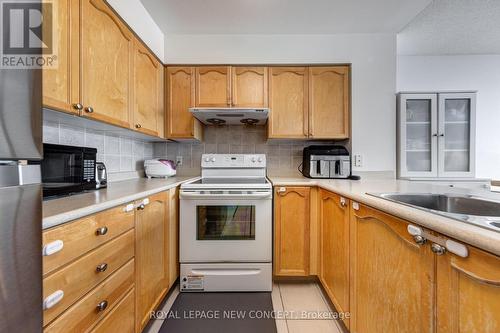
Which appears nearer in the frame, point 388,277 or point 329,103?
point 388,277

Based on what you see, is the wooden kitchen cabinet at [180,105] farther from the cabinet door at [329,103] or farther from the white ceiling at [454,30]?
the white ceiling at [454,30]

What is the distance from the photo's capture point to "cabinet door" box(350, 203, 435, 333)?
68 cm

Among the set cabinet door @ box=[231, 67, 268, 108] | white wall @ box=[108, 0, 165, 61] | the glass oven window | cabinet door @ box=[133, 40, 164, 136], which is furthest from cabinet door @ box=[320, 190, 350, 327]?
white wall @ box=[108, 0, 165, 61]

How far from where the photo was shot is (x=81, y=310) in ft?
2.57

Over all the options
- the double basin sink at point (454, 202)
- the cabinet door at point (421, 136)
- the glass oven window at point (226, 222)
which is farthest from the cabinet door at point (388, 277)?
the cabinet door at point (421, 136)

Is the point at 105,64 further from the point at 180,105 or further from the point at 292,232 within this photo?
the point at 292,232

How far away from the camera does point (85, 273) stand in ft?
2.62

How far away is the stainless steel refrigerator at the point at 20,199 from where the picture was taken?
428mm

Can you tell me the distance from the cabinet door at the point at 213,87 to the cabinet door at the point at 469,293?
1.99 meters

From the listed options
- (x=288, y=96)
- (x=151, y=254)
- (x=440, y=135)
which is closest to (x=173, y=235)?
(x=151, y=254)

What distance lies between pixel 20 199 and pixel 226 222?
139 centimetres

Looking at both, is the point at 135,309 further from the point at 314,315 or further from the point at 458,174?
the point at 458,174

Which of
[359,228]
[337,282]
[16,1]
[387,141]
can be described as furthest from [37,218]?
[387,141]

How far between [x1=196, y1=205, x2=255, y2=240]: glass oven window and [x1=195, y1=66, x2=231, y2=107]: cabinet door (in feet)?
3.50
